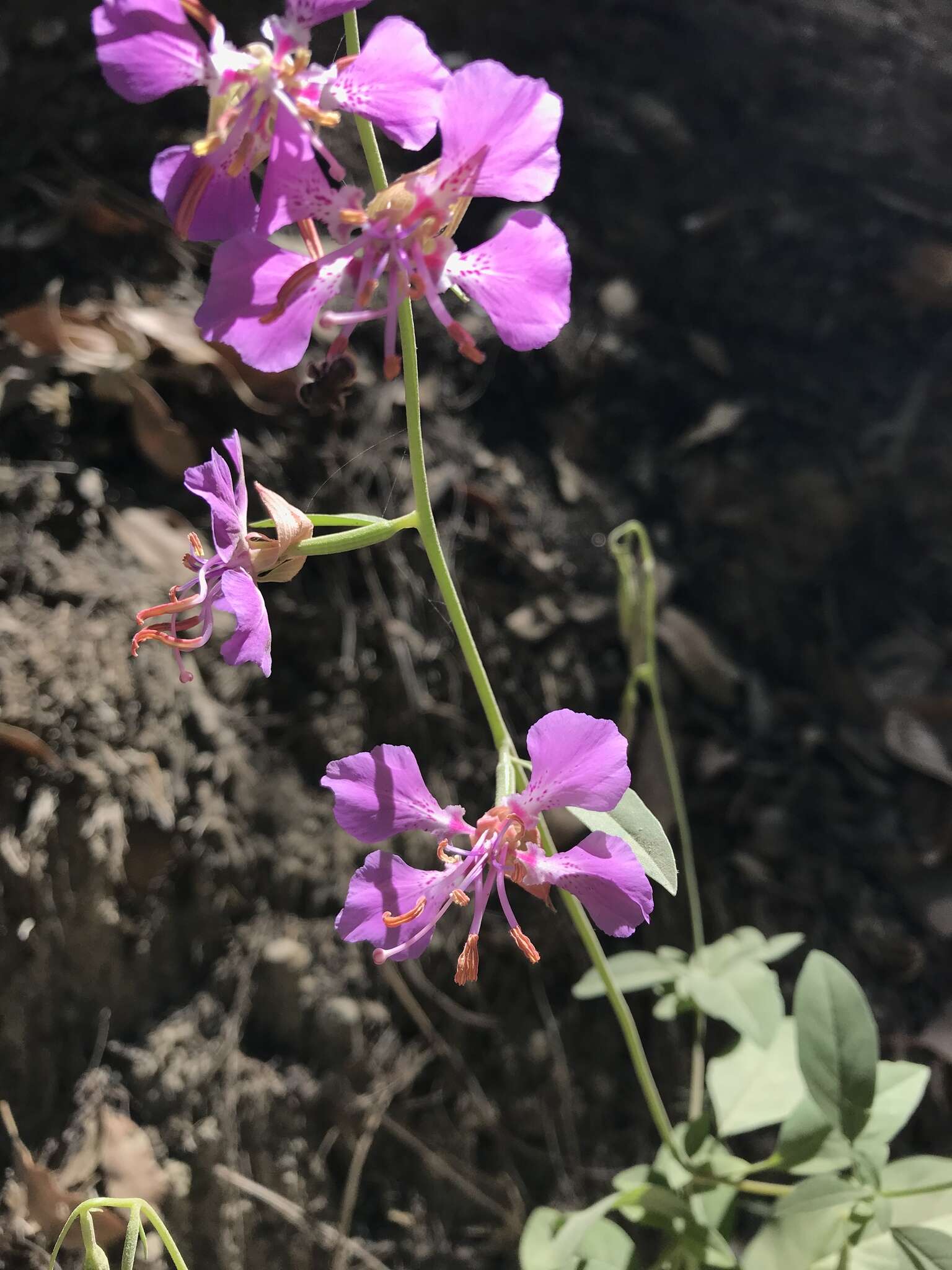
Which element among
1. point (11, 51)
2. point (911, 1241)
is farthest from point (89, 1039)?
point (11, 51)

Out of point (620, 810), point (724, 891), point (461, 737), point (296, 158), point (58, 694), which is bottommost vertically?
point (724, 891)

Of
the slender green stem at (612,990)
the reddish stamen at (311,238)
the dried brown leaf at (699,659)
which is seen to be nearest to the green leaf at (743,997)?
the slender green stem at (612,990)

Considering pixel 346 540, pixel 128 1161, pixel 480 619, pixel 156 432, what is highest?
pixel 346 540

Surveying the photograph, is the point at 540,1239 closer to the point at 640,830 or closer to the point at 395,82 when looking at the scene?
the point at 640,830

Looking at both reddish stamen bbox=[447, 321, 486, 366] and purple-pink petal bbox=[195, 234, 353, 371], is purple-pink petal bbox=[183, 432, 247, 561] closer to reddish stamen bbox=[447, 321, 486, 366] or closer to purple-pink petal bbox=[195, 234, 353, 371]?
purple-pink petal bbox=[195, 234, 353, 371]

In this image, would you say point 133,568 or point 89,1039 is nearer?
point 89,1039

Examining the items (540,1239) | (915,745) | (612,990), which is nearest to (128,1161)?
(540,1239)

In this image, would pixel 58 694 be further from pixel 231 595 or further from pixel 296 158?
pixel 296 158

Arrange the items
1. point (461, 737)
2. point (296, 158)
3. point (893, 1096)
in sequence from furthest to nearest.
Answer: point (461, 737) < point (893, 1096) < point (296, 158)
